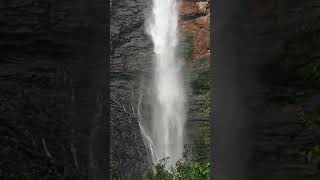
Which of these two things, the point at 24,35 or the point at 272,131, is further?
the point at 24,35

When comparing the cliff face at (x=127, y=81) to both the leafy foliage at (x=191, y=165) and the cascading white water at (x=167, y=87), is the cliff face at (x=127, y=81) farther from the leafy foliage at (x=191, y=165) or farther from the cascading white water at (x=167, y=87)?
the leafy foliage at (x=191, y=165)

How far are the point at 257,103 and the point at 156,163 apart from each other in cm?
770

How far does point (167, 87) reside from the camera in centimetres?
1012

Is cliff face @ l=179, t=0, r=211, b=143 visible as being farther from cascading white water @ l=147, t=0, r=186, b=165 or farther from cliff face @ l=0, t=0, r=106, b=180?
cliff face @ l=0, t=0, r=106, b=180

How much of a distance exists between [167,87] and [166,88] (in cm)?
3

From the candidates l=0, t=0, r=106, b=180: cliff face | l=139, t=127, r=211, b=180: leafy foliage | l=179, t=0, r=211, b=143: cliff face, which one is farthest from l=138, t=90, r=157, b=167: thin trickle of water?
l=0, t=0, r=106, b=180: cliff face

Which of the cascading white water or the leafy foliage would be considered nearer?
the leafy foliage

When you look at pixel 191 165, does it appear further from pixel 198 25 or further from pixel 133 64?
pixel 198 25

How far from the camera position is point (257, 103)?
6.76ft

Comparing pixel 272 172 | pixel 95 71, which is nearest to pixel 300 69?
pixel 272 172

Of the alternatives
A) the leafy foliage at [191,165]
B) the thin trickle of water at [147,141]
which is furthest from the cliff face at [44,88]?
the thin trickle of water at [147,141]

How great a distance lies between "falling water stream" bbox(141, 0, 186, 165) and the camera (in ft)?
32.5

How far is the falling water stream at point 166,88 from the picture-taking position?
9914mm

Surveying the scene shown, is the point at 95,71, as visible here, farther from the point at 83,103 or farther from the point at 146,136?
the point at 146,136
